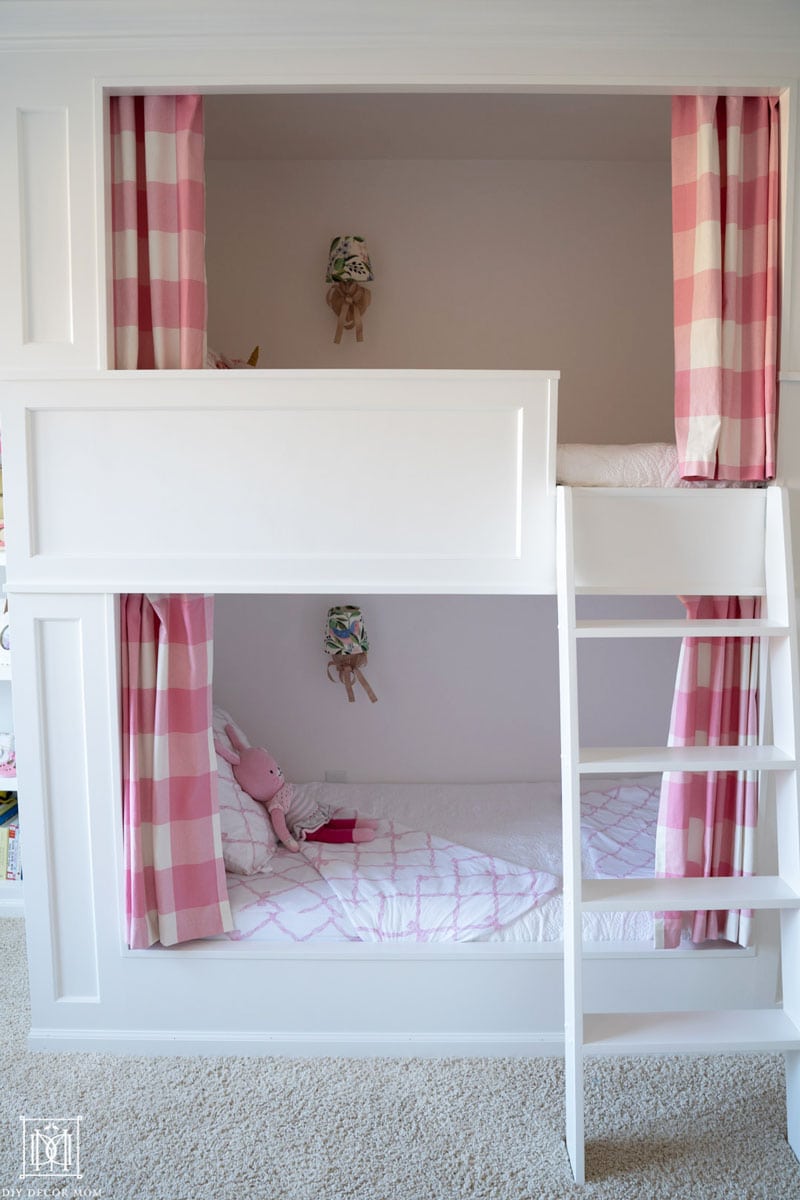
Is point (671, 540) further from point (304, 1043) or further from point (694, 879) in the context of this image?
point (304, 1043)

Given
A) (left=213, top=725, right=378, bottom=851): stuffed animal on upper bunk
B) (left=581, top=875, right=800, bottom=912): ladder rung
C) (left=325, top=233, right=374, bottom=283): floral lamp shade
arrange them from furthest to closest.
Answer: (left=325, top=233, right=374, bottom=283): floral lamp shade
(left=213, top=725, right=378, bottom=851): stuffed animal on upper bunk
(left=581, top=875, right=800, bottom=912): ladder rung

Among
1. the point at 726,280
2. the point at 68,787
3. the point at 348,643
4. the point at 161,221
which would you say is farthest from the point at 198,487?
the point at 726,280

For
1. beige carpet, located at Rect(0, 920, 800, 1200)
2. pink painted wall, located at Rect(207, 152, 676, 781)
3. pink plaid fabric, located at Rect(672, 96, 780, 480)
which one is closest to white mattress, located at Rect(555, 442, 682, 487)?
pink plaid fabric, located at Rect(672, 96, 780, 480)

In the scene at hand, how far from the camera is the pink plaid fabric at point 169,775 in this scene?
7.06ft

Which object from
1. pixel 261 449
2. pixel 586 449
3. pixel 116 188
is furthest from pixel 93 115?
pixel 586 449

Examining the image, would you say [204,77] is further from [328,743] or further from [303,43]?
[328,743]

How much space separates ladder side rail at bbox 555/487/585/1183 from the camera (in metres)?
1.83

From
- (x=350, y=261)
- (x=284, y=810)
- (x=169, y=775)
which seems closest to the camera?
(x=169, y=775)

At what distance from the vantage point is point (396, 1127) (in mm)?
1944

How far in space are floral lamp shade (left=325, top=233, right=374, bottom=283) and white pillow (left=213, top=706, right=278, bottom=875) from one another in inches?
70.2

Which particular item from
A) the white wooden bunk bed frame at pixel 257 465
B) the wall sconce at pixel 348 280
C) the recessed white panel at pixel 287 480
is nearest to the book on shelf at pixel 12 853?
the white wooden bunk bed frame at pixel 257 465

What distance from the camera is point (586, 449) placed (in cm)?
211

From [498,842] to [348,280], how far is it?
6.80ft

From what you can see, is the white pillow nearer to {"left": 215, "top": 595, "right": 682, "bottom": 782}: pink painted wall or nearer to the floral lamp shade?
{"left": 215, "top": 595, "right": 682, "bottom": 782}: pink painted wall
